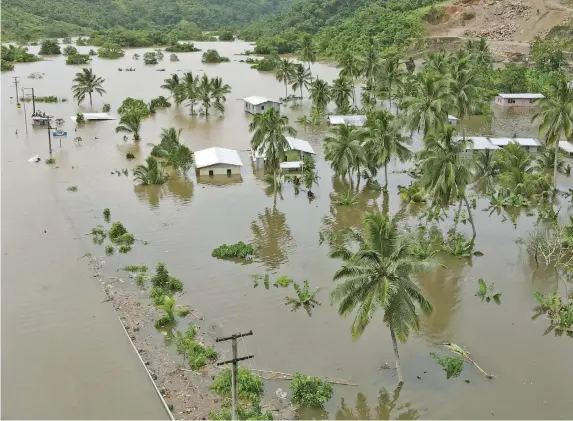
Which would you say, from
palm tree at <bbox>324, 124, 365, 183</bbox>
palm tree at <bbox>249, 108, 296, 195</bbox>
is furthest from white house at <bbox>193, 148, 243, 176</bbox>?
palm tree at <bbox>324, 124, 365, 183</bbox>

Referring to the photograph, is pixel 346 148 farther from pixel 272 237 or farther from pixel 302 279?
pixel 302 279

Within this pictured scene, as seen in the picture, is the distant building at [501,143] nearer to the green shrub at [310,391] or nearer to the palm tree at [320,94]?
the palm tree at [320,94]

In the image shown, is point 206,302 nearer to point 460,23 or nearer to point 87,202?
point 87,202

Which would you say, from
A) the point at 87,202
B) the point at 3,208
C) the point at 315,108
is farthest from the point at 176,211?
the point at 315,108

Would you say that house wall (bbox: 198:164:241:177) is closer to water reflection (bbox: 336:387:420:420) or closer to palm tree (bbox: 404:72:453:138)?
palm tree (bbox: 404:72:453:138)

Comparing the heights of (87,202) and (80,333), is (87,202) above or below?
above

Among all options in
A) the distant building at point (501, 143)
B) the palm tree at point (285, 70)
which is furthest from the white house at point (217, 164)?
the palm tree at point (285, 70)

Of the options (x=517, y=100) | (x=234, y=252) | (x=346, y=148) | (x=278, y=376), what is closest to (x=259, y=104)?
(x=346, y=148)
